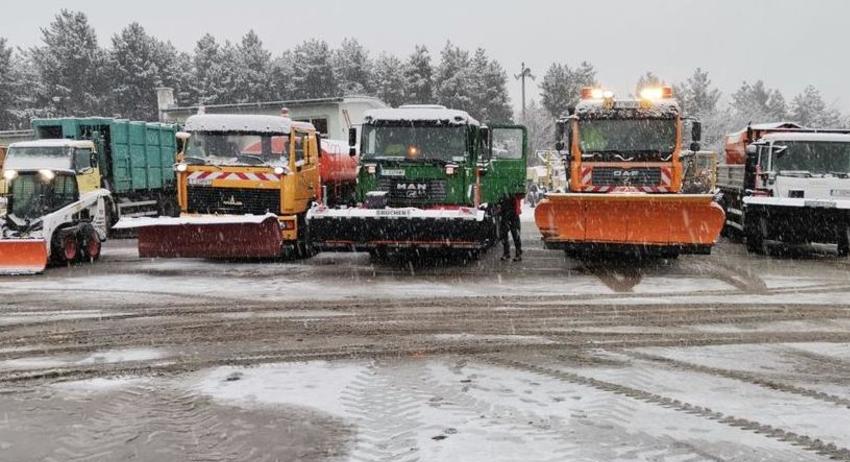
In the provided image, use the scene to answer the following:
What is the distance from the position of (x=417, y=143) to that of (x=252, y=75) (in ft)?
198

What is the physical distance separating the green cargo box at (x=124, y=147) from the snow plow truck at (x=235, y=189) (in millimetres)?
7973

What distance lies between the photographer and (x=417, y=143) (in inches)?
543

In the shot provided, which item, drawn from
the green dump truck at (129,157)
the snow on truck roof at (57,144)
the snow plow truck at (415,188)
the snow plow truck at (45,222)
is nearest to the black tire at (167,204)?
the green dump truck at (129,157)

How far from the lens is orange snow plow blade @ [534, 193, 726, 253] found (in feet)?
40.5

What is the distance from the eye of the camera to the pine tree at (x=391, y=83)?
73.4 meters

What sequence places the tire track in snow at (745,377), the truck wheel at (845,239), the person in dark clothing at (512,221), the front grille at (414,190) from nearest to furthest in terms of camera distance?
the tire track in snow at (745,377), the front grille at (414,190), the person in dark clothing at (512,221), the truck wheel at (845,239)

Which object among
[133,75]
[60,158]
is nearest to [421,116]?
[60,158]

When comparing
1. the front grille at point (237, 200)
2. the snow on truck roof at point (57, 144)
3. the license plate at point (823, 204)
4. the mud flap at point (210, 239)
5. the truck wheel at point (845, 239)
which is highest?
the snow on truck roof at point (57, 144)

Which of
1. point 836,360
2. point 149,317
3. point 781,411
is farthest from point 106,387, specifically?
point 836,360

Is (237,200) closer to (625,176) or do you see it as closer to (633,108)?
(625,176)

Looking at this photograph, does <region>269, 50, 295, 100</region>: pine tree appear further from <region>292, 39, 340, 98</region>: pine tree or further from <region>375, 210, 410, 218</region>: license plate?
<region>375, 210, 410, 218</region>: license plate

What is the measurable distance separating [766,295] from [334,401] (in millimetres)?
7149

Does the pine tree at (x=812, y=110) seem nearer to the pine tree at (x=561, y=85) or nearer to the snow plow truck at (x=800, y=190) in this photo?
the pine tree at (x=561, y=85)

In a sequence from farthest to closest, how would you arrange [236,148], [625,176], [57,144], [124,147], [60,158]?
[124,147] < [57,144] < [60,158] < [236,148] < [625,176]
